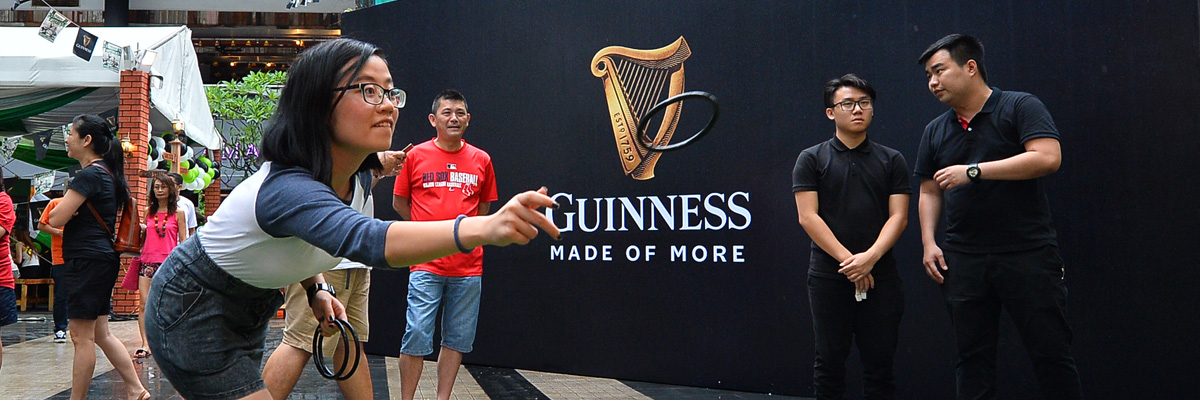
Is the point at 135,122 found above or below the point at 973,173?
above

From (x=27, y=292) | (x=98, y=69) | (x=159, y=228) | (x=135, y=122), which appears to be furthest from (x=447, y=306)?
(x=27, y=292)

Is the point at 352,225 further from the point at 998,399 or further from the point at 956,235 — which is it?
the point at 998,399

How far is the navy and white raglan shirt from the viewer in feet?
4.91

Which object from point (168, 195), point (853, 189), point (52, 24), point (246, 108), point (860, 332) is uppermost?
point (246, 108)

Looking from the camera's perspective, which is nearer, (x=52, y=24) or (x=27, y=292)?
(x=52, y=24)

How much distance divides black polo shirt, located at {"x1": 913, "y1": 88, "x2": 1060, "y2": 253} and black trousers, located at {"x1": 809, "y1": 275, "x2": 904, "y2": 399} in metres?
0.37

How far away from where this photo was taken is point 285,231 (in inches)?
62.9

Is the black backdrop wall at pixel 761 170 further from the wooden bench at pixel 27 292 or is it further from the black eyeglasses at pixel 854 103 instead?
the wooden bench at pixel 27 292

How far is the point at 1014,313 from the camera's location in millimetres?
3402

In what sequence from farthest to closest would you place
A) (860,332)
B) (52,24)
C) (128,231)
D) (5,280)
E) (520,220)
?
(52,24) → (5,280) → (128,231) → (860,332) → (520,220)

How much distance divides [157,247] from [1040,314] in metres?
6.77

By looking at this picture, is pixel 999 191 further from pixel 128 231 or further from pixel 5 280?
pixel 5 280

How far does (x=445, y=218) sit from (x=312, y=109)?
8.31ft

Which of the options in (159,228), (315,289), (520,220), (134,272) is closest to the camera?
(520,220)
